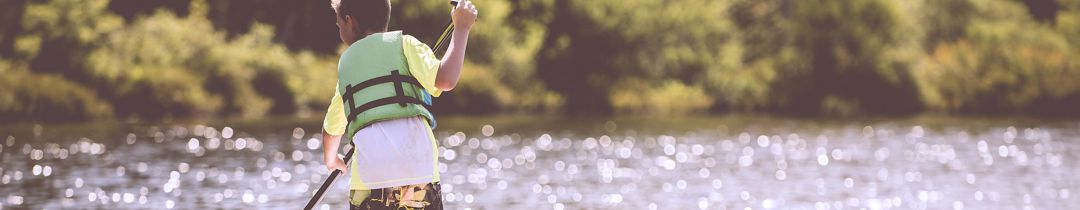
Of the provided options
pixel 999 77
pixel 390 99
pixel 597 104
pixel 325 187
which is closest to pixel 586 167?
pixel 325 187

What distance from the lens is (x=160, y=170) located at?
88.7 feet

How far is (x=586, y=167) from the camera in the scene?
3000 cm

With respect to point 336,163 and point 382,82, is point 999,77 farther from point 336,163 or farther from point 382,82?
point 382,82

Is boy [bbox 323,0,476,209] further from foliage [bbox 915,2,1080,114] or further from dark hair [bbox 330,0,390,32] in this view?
foliage [bbox 915,2,1080,114]

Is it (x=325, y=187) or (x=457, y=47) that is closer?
(x=457, y=47)

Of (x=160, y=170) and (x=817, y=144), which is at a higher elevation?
(x=817, y=144)

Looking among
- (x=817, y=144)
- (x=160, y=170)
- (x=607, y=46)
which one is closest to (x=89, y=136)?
(x=160, y=170)

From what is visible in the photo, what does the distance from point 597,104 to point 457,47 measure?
55.6 metres

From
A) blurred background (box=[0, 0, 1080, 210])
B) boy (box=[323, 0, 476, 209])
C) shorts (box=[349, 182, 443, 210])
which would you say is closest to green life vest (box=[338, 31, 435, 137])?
boy (box=[323, 0, 476, 209])

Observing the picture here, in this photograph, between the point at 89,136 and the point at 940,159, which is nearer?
the point at 940,159

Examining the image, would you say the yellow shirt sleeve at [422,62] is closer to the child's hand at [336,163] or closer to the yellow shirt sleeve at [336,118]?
the yellow shirt sleeve at [336,118]

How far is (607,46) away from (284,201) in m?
40.8

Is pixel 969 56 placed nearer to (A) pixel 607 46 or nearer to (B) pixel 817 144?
(A) pixel 607 46

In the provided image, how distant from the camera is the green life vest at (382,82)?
19.6 feet
